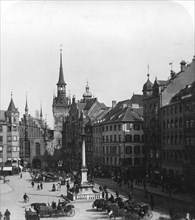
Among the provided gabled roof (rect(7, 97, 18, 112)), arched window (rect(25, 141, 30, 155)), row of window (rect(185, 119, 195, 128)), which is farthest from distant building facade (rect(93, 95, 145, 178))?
arched window (rect(25, 141, 30, 155))

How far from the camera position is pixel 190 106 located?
57.9 m

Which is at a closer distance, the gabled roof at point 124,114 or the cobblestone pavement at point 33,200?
the cobblestone pavement at point 33,200

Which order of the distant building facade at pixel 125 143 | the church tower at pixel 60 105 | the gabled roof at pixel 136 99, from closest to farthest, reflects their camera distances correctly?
the distant building facade at pixel 125 143 < the gabled roof at pixel 136 99 < the church tower at pixel 60 105

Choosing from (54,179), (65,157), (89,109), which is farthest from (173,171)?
(65,157)

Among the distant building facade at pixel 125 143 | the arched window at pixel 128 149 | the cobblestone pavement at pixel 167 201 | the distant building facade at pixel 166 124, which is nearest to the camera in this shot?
the cobblestone pavement at pixel 167 201

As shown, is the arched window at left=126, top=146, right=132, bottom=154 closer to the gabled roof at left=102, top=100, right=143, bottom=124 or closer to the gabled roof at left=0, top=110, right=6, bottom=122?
the gabled roof at left=102, top=100, right=143, bottom=124

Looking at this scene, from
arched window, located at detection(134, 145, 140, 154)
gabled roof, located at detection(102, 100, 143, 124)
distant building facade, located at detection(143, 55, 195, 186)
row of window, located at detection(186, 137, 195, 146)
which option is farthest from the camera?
gabled roof, located at detection(102, 100, 143, 124)

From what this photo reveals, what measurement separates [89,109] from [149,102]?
92.8 feet

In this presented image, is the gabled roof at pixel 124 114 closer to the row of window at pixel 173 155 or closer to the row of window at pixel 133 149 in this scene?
the row of window at pixel 133 149

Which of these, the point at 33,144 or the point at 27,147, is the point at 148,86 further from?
the point at 27,147

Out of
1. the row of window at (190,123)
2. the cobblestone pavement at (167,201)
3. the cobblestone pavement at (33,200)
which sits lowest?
the cobblestone pavement at (33,200)

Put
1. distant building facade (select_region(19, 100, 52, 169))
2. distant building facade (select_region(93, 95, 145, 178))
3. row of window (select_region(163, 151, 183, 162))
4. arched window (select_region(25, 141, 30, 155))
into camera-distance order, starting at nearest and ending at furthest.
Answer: row of window (select_region(163, 151, 183, 162)) → distant building facade (select_region(93, 95, 145, 178)) → distant building facade (select_region(19, 100, 52, 169)) → arched window (select_region(25, 141, 30, 155))

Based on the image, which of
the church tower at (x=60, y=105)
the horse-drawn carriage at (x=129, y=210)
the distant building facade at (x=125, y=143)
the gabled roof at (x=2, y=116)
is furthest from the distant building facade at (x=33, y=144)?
the horse-drawn carriage at (x=129, y=210)

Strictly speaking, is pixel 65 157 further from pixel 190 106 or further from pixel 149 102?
pixel 190 106
